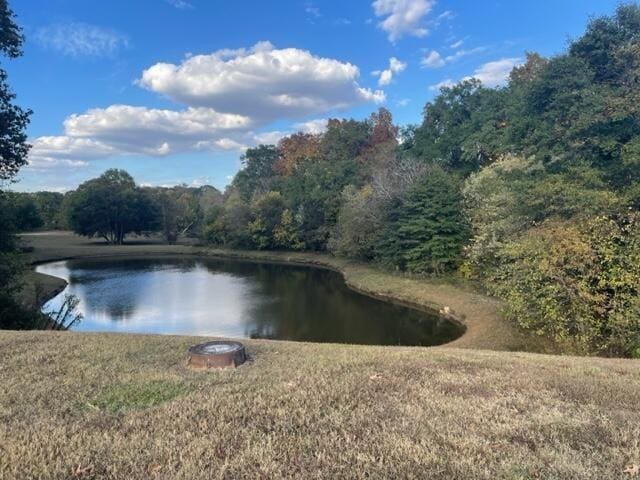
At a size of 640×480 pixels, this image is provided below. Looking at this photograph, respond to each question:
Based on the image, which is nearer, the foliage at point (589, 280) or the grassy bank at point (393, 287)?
the foliage at point (589, 280)

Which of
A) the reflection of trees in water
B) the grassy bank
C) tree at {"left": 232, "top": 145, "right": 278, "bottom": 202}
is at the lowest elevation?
the reflection of trees in water

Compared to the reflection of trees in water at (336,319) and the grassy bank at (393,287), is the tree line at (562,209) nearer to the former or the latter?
the grassy bank at (393,287)

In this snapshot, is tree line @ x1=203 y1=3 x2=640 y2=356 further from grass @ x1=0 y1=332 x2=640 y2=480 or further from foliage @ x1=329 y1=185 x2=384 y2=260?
grass @ x1=0 y1=332 x2=640 y2=480

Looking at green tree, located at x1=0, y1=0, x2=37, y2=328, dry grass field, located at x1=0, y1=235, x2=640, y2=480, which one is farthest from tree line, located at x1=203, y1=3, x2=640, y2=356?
green tree, located at x1=0, y1=0, x2=37, y2=328

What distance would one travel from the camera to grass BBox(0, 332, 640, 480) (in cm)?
300

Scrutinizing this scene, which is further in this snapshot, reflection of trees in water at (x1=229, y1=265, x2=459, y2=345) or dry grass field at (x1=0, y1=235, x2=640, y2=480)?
reflection of trees in water at (x1=229, y1=265, x2=459, y2=345)

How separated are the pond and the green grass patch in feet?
36.7

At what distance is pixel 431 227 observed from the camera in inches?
Answer: 989

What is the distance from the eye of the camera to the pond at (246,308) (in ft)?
55.1

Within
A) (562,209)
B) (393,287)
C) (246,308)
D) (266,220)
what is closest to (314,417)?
(562,209)

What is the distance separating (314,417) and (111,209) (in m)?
58.6

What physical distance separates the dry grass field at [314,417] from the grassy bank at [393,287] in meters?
8.51

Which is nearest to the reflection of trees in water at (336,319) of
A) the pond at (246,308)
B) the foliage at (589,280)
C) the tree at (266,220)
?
the pond at (246,308)

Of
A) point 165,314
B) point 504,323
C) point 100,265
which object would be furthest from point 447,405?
point 100,265
